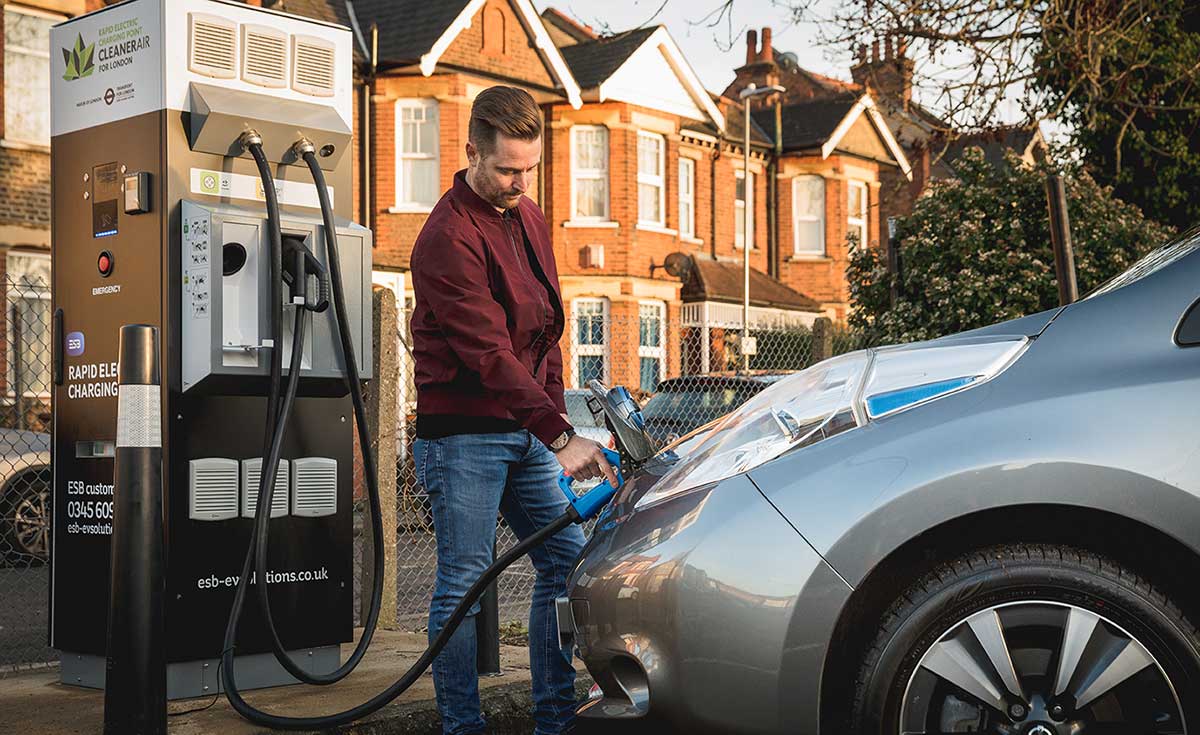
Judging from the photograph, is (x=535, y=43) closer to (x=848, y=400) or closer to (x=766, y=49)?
(x=766, y=49)

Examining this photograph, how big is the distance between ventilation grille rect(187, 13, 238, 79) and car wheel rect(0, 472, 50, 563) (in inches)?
192

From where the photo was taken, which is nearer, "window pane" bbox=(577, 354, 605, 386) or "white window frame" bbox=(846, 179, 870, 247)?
"window pane" bbox=(577, 354, 605, 386)

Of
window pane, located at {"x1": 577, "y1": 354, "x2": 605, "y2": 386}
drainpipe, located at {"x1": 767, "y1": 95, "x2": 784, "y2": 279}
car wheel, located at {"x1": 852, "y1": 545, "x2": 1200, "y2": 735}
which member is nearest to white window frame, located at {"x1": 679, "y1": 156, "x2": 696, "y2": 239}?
drainpipe, located at {"x1": 767, "y1": 95, "x2": 784, "y2": 279}

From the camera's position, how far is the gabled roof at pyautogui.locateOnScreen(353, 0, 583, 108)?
22938 millimetres

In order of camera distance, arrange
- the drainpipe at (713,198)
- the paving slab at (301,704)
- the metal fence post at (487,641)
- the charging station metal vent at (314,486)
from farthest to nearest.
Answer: the drainpipe at (713,198)
the metal fence post at (487,641)
the charging station metal vent at (314,486)
the paving slab at (301,704)

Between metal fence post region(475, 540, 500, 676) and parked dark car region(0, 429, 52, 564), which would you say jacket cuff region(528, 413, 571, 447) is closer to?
metal fence post region(475, 540, 500, 676)

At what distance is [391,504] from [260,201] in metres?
1.87

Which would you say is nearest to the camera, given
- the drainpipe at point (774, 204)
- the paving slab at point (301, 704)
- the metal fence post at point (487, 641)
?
the paving slab at point (301, 704)

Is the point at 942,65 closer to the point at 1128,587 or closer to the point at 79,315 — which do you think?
the point at 79,315

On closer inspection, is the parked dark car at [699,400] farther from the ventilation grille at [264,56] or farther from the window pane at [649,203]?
the window pane at [649,203]

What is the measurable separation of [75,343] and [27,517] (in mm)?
4798

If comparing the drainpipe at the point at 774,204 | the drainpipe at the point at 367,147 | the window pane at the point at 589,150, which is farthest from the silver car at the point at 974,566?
the drainpipe at the point at 774,204

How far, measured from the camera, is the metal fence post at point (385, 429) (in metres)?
6.22

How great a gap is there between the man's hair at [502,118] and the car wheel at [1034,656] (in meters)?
1.78
